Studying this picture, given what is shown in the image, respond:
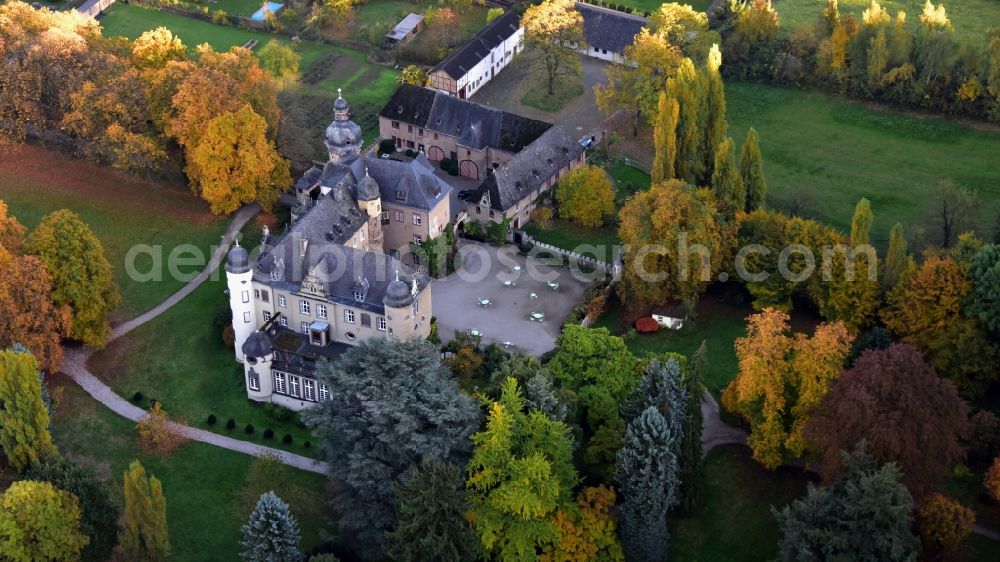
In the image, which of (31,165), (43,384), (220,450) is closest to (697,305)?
(220,450)

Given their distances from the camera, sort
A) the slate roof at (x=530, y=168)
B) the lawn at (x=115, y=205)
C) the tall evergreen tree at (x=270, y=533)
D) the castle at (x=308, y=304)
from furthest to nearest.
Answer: the slate roof at (x=530, y=168) < the lawn at (x=115, y=205) < the castle at (x=308, y=304) < the tall evergreen tree at (x=270, y=533)

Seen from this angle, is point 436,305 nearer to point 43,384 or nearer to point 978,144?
point 43,384

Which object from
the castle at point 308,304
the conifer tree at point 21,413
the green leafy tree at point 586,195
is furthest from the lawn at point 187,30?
the conifer tree at point 21,413

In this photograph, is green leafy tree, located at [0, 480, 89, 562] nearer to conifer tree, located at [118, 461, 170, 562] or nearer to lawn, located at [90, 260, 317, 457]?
conifer tree, located at [118, 461, 170, 562]

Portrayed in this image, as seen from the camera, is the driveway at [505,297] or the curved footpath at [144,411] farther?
the driveway at [505,297]

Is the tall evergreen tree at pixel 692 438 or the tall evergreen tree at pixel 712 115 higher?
the tall evergreen tree at pixel 712 115

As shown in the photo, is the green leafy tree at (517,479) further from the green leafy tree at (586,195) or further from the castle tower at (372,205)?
the green leafy tree at (586,195)

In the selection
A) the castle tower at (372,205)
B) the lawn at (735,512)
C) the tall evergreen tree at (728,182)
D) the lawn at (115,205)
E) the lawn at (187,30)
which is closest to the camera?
the lawn at (735,512)
